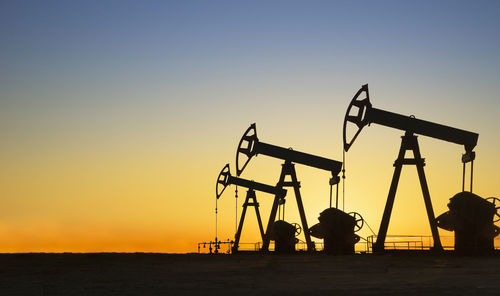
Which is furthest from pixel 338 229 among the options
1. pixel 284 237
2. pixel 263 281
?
pixel 263 281

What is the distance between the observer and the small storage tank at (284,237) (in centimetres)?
4066

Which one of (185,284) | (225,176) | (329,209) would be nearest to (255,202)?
(225,176)

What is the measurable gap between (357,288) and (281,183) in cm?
2378

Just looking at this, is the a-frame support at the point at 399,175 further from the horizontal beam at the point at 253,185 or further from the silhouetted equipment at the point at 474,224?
the horizontal beam at the point at 253,185

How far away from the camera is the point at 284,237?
135 ft

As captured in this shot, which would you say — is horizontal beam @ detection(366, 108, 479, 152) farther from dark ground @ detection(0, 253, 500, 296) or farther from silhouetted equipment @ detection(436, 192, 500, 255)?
dark ground @ detection(0, 253, 500, 296)

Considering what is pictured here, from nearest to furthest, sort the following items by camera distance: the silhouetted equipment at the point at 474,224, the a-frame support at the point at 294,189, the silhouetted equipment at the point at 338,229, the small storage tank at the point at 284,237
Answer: the silhouetted equipment at the point at 474,224 → the silhouetted equipment at the point at 338,229 → the a-frame support at the point at 294,189 → the small storage tank at the point at 284,237

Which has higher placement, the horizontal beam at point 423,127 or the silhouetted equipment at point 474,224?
the horizontal beam at point 423,127

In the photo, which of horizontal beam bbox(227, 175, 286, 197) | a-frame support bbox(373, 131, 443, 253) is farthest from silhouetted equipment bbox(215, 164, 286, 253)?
a-frame support bbox(373, 131, 443, 253)

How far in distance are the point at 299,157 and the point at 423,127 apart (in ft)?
37.1

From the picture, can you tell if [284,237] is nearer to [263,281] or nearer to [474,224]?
[474,224]

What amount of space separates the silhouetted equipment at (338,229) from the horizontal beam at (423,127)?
6763 mm

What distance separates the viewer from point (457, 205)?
957 inches

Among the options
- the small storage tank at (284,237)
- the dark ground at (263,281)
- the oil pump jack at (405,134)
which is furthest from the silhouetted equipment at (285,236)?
the dark ground at (263,281)
